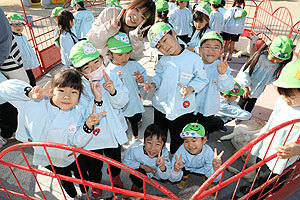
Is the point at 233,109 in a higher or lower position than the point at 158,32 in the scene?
lower

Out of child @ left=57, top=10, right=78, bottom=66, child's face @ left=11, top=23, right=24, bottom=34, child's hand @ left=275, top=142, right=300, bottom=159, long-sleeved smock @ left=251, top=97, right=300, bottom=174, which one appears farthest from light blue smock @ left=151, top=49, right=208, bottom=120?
child's face @ left=11, top=23, right=24, bottom=34

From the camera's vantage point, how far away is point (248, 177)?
8.63 ft

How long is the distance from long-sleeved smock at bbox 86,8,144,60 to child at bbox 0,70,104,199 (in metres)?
0.83

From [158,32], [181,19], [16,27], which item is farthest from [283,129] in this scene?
[16,27]

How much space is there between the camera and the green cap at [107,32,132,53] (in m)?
2.38

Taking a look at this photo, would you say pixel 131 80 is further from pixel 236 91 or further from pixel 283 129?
pixel 283 129

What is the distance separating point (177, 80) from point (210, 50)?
1.82 ft

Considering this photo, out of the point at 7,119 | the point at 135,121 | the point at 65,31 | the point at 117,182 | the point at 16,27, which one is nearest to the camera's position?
the point at 117,182

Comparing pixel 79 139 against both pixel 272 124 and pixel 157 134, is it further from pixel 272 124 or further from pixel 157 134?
pixel 272 124

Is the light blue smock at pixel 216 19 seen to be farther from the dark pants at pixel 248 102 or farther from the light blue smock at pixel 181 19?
the dark pants at pixel 248 102

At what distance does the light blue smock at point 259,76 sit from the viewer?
118 inches

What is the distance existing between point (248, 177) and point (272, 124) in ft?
3.25

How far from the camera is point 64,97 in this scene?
174 centimetres

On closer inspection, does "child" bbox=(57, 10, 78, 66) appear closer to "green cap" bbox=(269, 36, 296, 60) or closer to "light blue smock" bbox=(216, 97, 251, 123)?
"light blue smock" bbox=(216, 97, 251, 123)
